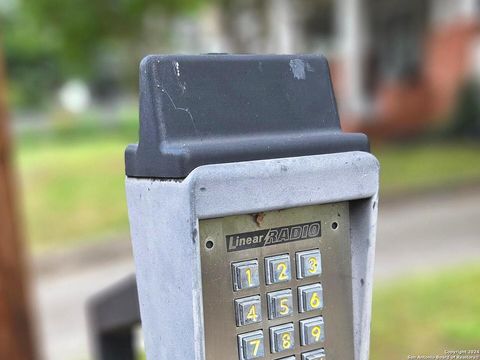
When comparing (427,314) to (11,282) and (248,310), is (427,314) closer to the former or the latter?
(11,282)

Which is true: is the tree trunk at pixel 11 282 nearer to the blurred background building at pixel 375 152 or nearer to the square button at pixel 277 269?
the blurred background building at pixel 375 152

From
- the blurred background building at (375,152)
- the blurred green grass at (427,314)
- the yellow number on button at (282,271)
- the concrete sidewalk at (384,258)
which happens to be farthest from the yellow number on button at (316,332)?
the concrete sidewalk at (384,258)

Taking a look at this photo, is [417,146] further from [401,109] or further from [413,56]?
[413,56]

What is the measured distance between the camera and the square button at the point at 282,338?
1016mm

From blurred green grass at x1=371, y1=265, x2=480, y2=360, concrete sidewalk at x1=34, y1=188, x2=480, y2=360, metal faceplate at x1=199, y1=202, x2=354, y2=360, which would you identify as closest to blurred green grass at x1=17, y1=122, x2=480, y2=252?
concrete sidewalk at x1=34, y1=188, x2=480, y2=360

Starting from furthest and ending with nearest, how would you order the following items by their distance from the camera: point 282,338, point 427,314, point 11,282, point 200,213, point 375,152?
point 375,152, point 427,314, point 11,282, point 282,338, point 200,213

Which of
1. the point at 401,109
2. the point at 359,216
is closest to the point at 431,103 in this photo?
the point at 401,109

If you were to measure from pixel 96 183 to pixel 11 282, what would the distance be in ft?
24.6

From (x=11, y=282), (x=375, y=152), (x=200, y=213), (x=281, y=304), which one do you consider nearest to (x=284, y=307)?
(x=281, y=304)

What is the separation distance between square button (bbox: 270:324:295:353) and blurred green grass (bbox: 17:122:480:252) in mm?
6061

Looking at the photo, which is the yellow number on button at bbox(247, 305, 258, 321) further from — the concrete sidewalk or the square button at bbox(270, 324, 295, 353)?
the concrete sidewalk

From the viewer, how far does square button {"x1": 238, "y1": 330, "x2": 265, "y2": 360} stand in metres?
0.99

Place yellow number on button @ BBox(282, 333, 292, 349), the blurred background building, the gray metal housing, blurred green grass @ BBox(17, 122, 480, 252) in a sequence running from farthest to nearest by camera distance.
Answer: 1. blurred green grass @ BBox(17, 122, 480, 252)
2. the blurred background building
3. yellow number on button @ BBox(282, 333, 292, 349)
4. the gray metal housing

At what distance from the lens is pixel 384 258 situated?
6133 millimetres
